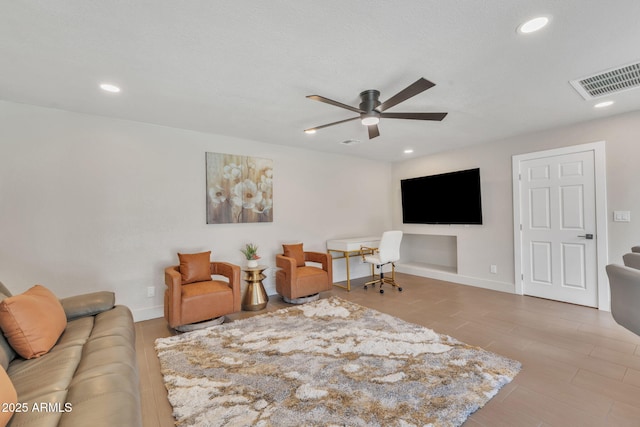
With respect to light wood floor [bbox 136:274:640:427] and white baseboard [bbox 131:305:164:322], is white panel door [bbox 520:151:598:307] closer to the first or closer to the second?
light wood floor [bbox 136:274:640:427]

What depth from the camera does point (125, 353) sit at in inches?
67.8

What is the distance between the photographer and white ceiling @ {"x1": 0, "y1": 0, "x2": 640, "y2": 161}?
164cm

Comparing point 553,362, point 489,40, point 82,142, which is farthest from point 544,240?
point 82,142

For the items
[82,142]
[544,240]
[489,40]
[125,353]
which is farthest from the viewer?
[544,240]

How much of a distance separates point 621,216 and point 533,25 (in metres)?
3.19

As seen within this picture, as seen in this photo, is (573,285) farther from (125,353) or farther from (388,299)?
(125,353)

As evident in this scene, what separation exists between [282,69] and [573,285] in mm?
4700

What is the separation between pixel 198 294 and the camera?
3.13 meters

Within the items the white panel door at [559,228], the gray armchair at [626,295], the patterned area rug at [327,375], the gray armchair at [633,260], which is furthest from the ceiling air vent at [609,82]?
the patterned area rug at [327,375]

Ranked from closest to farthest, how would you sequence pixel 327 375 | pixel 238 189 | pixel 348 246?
pixel 327 375 → pixel 238 189 → pixel 348 246

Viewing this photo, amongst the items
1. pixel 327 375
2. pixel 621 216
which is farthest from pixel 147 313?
pixel 621 216

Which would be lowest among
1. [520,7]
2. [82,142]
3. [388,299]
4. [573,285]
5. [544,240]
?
[388,299]

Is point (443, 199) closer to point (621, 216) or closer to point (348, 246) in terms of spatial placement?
point (348, 246)

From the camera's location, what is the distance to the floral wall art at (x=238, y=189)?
→ 13.3 ft
